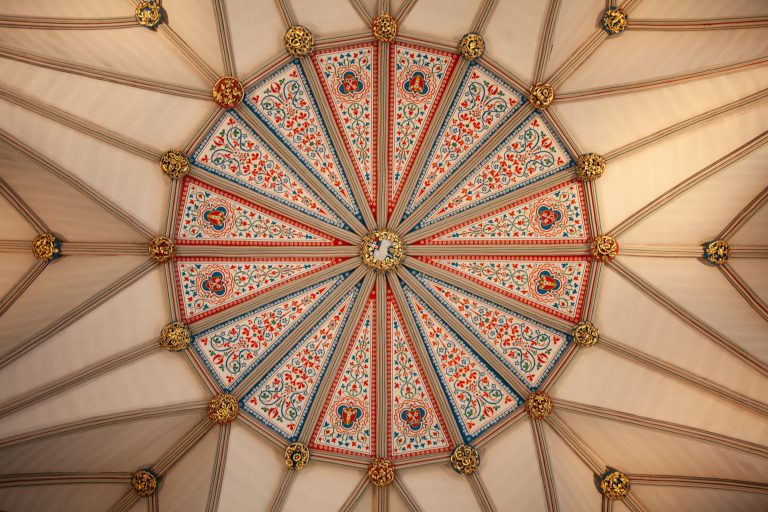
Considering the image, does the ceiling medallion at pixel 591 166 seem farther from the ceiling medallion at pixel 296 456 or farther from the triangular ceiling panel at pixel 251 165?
the ceiling medallion at pixel 296 456

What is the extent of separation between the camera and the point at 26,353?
1133 cm

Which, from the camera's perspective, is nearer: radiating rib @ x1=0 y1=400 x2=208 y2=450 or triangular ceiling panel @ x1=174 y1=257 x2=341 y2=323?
radiating rib @ x1=0 y1=400 x2=208 y2=450

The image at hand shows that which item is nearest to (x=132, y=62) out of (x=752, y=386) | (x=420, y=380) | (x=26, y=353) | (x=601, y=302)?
(x=26, y=353)

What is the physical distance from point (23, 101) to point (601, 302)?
1164 centimetres

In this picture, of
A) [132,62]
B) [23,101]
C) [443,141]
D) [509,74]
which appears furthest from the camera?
[443,141]

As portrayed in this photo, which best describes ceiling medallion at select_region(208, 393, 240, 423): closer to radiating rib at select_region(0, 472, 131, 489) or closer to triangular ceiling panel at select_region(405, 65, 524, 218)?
radiating rib at select_region(0, 472, 131, 489)

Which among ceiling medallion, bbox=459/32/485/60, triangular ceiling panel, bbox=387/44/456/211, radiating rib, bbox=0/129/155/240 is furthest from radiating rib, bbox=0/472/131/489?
ceiling medallion, bbox=459/32/485/60

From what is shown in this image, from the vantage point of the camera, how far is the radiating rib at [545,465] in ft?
42.2

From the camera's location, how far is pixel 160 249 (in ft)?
40.9

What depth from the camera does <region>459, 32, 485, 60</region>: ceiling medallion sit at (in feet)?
40.7

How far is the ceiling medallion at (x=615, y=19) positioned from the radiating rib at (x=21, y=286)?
37.2 feet

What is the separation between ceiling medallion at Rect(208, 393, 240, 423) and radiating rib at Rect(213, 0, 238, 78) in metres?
6.64

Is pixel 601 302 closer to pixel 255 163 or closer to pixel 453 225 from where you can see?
pixel 453 225

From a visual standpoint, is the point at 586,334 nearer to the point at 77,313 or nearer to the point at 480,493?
the point at 480,493
